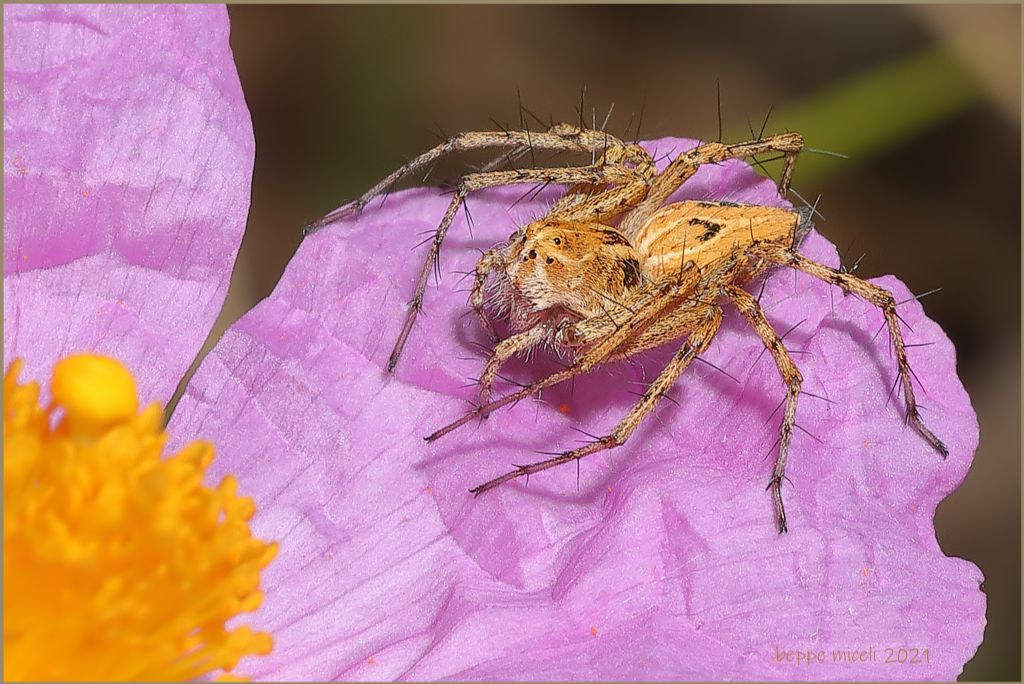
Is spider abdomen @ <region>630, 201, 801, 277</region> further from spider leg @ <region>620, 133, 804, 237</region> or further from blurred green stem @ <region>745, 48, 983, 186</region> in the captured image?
blurred green stem @ <region>745, 48, 983, 186</region>

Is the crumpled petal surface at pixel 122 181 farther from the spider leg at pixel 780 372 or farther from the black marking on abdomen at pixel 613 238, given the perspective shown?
the spider leg at pixel 780 372

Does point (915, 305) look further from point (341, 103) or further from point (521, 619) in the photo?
point (341, 103)

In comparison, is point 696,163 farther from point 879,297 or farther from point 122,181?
point 122,181

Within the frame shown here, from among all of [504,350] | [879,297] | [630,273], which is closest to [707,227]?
[630,273]

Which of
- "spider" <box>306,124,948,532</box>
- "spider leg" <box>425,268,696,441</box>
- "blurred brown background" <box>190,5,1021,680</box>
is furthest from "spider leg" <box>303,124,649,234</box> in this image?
"blurred brown background" <box>190,5,1021,680</box>

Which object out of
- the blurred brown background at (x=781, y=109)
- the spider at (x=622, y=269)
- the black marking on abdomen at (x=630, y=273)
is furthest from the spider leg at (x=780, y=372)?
the blurred brown background at (x=781, y=109)

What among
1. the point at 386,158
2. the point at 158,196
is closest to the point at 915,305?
the point at 158,196
